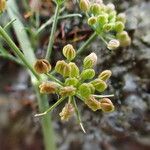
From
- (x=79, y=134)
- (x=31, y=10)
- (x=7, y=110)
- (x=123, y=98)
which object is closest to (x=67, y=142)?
(x=79, y=134)

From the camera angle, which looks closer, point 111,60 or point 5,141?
point 111,60

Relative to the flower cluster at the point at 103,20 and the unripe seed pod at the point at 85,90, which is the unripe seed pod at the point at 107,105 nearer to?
the unripe seed pod at the point at 85,90

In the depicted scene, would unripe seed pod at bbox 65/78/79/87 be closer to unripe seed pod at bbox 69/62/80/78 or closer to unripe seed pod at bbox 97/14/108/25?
unripe seed pod at bbox 69/62/80/78

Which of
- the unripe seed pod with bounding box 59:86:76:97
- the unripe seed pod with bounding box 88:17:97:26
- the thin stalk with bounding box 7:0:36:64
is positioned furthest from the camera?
the thin stalk with bounding box 7:0:36:64

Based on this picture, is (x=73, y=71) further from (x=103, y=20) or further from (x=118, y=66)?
(x=118, y=66)

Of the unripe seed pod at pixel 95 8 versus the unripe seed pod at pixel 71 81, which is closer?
the unripe seed pod at pixel 71 81

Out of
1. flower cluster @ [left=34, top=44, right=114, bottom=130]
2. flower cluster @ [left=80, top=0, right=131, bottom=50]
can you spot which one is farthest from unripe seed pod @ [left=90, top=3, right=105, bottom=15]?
flower cluster @ [left=34, top=44, right=114, bottom=130]

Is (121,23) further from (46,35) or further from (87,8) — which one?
(46,35)

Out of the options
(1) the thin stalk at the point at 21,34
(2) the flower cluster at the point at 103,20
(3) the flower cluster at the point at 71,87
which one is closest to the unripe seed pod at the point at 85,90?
(3) the flower cluster at the point at 71,87

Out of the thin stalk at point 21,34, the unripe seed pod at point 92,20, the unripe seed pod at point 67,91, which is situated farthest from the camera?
the thin stalk at point 21,34

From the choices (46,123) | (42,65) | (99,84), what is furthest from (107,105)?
(46,123)

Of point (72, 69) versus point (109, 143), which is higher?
point (72, 69)
